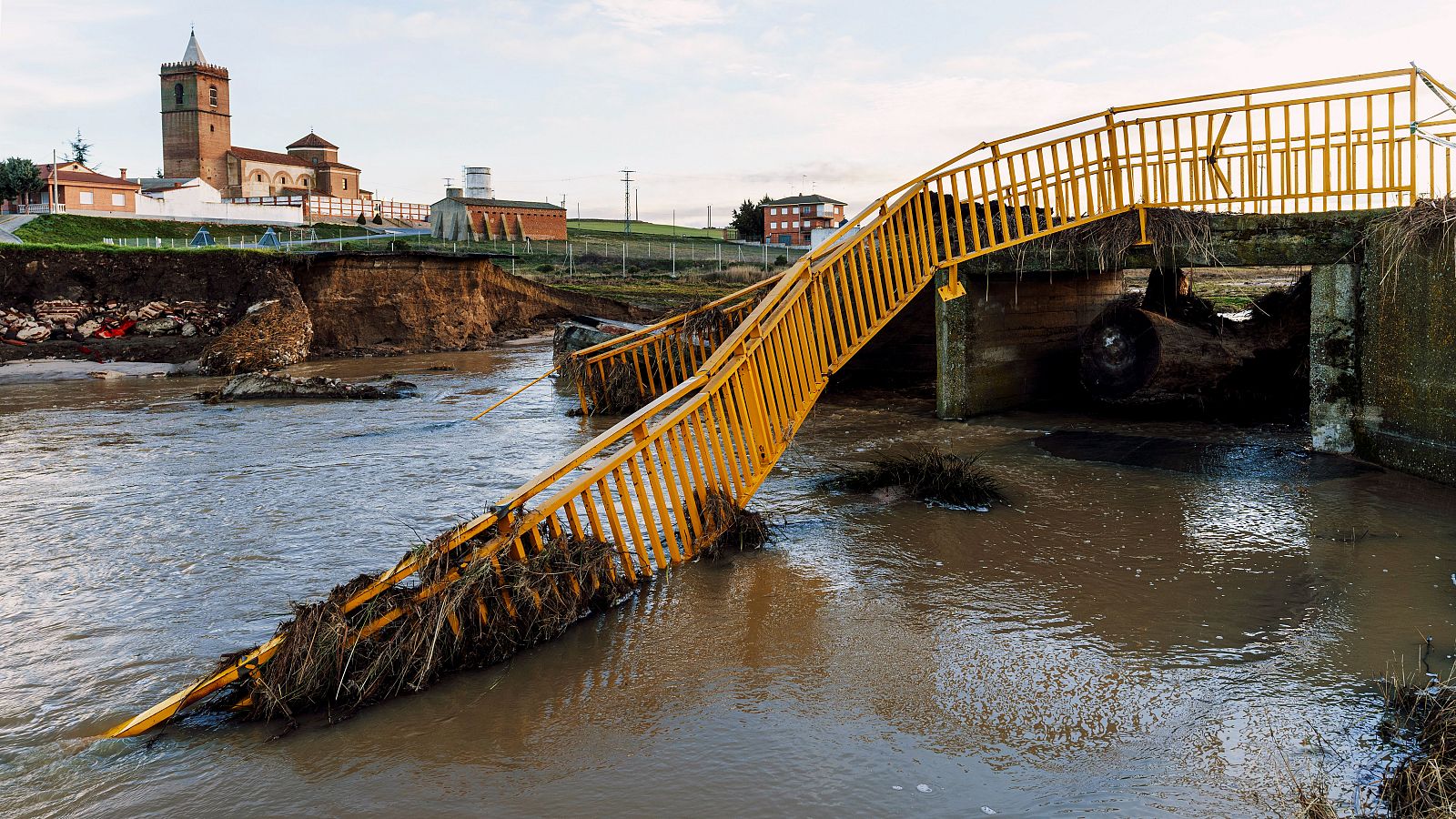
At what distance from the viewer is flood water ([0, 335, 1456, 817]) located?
4.35 metres

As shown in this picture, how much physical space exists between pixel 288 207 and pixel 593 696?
83517 mm

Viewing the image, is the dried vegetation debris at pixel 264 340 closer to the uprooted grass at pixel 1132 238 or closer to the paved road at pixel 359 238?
the paved road at pixel 359 238

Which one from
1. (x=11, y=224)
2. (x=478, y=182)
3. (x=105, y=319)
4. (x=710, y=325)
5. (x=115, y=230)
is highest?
(x=478, y=182)

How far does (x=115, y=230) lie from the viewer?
6000 centimetres

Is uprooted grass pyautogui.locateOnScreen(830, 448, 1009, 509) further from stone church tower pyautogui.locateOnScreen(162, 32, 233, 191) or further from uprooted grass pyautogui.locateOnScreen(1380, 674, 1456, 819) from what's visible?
stone church tower pyautogui.locateOnScreen(162, 32, 233, 191)

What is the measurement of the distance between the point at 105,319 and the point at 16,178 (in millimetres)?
58406

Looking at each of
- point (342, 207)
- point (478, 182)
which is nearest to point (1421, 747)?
point (478, 182)

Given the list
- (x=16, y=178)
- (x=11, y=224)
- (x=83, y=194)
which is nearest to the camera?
(x=11, y=224)

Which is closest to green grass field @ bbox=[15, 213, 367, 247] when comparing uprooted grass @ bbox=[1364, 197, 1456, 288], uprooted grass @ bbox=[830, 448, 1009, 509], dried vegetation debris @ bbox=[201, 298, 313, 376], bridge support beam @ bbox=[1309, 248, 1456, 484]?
dried vegetation debris @ bbox=[201, 298, 313, 376]

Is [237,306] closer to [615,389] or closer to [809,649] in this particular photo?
[615,389]

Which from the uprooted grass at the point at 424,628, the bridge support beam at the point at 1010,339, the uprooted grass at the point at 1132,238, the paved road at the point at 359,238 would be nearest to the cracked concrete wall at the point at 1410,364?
the uprooted grass at the point at 1132,238

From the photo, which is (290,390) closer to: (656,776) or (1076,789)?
(656,776)

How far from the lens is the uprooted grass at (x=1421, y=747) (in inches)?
147

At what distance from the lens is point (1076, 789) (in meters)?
4.23
